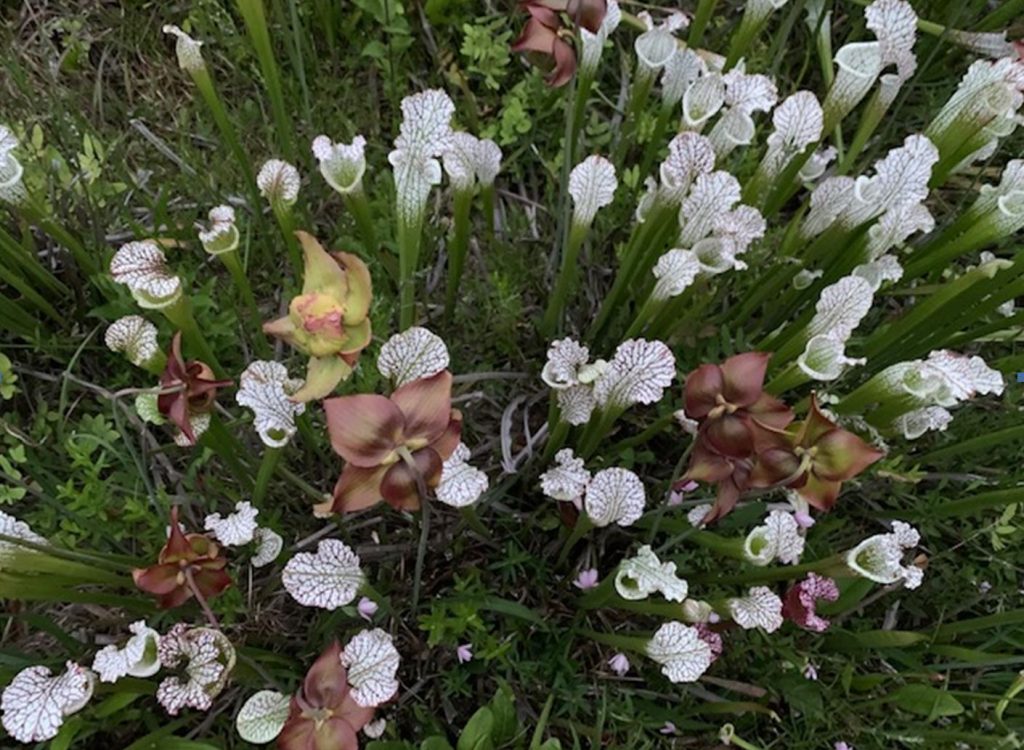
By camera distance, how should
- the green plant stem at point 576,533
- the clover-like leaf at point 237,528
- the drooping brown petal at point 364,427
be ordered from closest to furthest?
1. the drooping brown petal at point 364,427
2. the clover-like leaf at point 237,528
3. the green plant stem at point 576,533

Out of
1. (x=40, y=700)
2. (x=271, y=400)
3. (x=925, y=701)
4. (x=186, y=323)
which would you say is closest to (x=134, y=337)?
(x=186, y=323)

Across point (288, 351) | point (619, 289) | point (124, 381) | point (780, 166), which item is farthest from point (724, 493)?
point (124, 381)

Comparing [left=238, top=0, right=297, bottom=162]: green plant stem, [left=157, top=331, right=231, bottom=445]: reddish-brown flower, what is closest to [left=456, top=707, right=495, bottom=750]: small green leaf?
[left=157, top=331, right=231, bottom=445]: reddish-brown flower

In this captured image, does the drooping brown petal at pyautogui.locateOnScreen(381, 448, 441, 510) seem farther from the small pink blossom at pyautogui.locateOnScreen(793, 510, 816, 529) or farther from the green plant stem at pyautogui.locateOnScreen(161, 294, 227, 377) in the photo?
the small pink blossom at pyautogui.locateOnScreen(793, 510, 816, 529)

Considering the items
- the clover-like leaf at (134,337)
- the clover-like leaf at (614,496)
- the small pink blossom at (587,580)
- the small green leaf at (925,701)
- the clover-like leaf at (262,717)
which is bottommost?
the small green leaf at (925,701)

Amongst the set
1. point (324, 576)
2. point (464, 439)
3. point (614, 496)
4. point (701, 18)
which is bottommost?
point (464, 439)

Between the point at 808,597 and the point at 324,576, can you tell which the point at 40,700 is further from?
the point at 808,597

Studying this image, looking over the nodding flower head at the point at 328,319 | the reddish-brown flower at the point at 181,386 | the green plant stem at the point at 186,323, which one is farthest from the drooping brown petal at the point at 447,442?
the green plant stem at the point at 186,323

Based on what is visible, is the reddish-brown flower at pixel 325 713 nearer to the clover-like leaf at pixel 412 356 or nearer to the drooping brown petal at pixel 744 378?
the clover-like leaf at pixel 412 356
